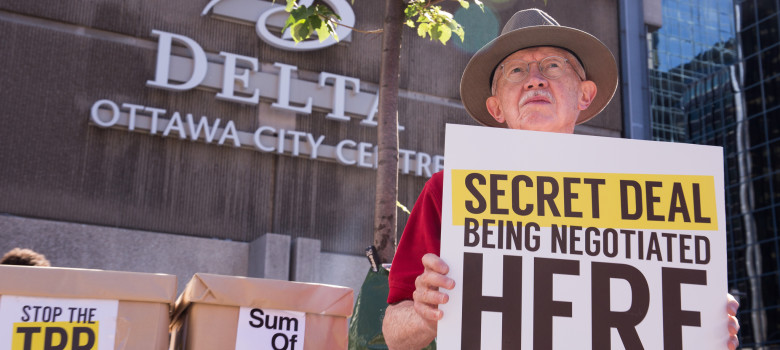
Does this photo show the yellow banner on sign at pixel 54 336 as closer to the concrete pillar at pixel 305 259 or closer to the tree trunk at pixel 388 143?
the tree trunk at pixel 388 143

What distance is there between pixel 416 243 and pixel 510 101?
1.98 feet

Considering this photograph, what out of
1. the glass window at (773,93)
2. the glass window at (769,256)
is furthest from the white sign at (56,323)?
the glass window at (773,93)

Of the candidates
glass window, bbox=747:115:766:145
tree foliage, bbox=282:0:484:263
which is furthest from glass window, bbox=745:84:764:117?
tree foliage, bbox=282:0:484:263

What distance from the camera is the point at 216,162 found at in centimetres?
1273

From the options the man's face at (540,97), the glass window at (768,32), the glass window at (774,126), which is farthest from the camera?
the glass window at (768,32)

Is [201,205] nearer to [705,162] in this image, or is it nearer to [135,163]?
[135,163]

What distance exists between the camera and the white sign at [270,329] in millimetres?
3395

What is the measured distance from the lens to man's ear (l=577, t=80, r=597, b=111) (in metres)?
2.61

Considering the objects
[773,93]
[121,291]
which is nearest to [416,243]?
[121,291]

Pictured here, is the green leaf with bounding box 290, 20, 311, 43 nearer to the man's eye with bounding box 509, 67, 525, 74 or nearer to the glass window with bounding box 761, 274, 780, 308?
the man's eye with bounding box 509, 67, 525, 74

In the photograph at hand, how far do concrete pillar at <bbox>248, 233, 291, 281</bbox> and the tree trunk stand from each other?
7646mm

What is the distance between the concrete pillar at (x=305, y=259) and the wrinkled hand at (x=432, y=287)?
408 inches

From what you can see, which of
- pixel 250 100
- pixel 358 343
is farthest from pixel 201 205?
pixel 358 343

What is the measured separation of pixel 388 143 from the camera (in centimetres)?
438
